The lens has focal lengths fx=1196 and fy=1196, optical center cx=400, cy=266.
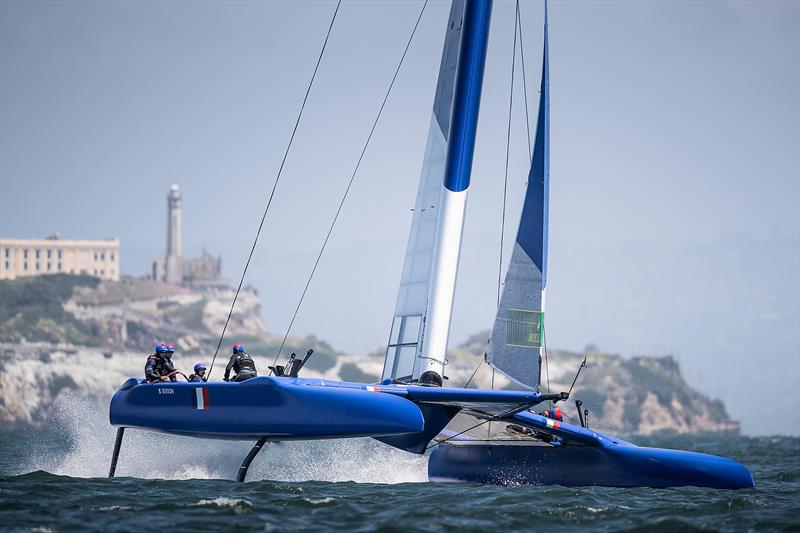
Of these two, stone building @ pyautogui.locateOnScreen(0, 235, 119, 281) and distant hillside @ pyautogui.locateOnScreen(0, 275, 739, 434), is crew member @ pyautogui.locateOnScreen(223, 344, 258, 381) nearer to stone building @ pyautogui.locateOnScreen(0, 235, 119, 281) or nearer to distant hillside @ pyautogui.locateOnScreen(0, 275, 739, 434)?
distant hillside @ pyautogui.locateOnScreen(0, 275, 739, 434)

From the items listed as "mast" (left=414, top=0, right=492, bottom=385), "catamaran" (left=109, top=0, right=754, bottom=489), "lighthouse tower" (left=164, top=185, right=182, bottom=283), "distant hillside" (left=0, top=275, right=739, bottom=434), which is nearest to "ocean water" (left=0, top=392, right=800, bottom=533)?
"catamaran" (left=109, top=0, right=754, bottom=489)

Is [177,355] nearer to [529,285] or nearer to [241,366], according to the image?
[529,285]

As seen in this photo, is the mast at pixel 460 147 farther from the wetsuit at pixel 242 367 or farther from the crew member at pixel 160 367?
the crew member at pixel 160 367

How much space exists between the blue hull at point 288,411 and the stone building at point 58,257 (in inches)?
4170

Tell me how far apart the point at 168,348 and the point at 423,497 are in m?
5.11

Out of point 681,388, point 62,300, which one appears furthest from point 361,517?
point 681,388

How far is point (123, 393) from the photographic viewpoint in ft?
57.2

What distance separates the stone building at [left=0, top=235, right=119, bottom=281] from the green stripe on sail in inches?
4166

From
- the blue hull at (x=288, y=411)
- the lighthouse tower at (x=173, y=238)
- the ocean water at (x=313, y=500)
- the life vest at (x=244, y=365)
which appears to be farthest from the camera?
the lighthouse tower at (x=173, y=238)

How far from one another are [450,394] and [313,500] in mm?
2379

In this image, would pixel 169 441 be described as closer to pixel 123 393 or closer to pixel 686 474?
pixel 123 393

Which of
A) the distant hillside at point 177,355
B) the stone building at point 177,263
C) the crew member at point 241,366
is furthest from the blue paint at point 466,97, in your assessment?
the stone building at point 177,263

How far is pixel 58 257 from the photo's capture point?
4924 inches

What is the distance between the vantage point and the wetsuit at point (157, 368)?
1753 centimetres
